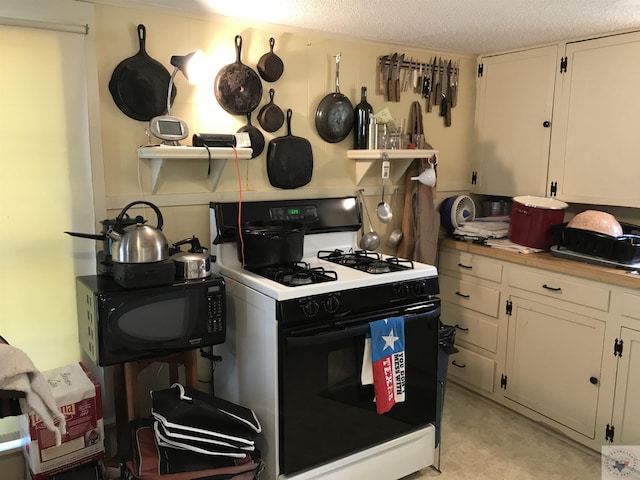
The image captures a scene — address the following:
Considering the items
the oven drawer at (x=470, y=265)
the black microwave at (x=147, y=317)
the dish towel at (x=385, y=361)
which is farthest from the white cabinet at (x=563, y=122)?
the black microwave at (x=147, y=317)

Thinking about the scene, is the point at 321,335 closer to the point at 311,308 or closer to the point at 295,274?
the point at 311,308

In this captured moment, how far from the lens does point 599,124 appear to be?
271 cm

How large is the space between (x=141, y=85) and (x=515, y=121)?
6.93ft

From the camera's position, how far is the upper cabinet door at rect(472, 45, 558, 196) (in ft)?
9.68

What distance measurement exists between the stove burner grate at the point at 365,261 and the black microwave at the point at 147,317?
2.23ft

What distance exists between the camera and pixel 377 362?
2105 mm

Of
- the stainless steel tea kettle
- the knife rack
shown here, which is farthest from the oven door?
the knife rack

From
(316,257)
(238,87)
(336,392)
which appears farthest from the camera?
(316,257)

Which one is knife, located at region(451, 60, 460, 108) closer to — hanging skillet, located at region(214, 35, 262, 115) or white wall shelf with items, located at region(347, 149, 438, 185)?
white wall shelf with items, located at region(347, 149, 438, 185)

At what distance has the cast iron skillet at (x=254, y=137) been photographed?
2.48m

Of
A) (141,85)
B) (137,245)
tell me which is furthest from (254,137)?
(137,245)

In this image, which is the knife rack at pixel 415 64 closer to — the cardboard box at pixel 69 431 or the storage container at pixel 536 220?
the storage container at pixel 536 220

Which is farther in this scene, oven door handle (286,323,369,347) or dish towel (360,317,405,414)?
dish towel (360,317,405,414)

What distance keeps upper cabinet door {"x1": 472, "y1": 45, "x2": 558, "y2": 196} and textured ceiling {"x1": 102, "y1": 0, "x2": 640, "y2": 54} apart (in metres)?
0.19
